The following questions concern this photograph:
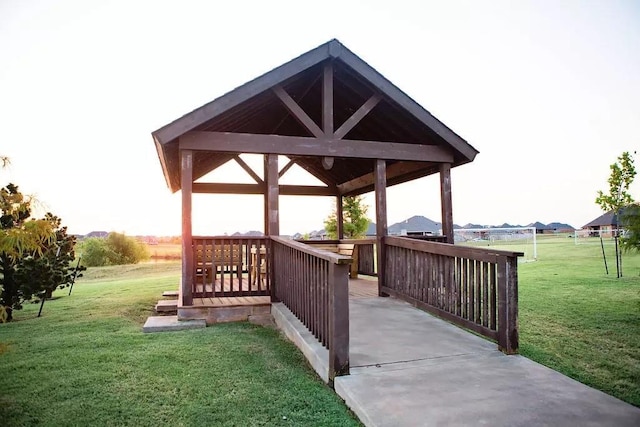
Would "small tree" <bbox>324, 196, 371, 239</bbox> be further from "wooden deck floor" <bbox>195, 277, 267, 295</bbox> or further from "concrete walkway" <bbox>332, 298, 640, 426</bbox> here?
"concrete walkway" <bbox>332, 298, 640, 426</bbox>

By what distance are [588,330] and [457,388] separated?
3320mm

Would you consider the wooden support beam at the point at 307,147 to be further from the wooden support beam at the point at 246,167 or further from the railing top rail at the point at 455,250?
the wooden support beam at the point at 246,167

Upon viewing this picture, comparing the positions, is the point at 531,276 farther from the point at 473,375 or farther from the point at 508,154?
the point at 508,154

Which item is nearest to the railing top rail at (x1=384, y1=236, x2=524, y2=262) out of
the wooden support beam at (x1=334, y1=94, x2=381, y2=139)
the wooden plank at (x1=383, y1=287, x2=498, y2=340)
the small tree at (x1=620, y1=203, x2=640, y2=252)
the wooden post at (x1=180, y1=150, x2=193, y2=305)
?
the wooden plank at (x1=383, y1=287, x2=498, y2=340)

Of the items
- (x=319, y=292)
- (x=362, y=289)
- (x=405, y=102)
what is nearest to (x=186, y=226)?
(x=319, y=292)

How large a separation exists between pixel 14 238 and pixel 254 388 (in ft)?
7.14

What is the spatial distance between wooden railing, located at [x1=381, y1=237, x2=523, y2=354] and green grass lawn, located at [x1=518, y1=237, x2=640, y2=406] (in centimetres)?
60

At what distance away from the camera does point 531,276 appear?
35.4 ft

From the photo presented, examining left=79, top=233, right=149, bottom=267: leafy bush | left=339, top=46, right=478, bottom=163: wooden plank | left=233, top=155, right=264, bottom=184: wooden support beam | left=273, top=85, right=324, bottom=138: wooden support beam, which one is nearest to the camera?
left=273, top=85, right=324, bottom=138: wooden support beam

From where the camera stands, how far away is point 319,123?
863 centimetres

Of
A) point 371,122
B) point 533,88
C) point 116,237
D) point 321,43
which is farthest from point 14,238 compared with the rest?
point 116,237

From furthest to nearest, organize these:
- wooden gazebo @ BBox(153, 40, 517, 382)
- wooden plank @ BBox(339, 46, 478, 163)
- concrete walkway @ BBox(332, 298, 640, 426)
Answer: wooden plank @ BBox(339, 46, 478, 163) < wooden gazebo @ BBox(153, 40, 517, 382) < concrete walkway @ BBox(332, 298, 640, 426)

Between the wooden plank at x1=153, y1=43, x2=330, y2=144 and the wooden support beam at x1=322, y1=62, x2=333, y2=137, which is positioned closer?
the wooden plank at x1=153, y1=43, x2=330, y2=144

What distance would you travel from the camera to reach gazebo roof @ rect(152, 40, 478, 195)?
577 centimetres
